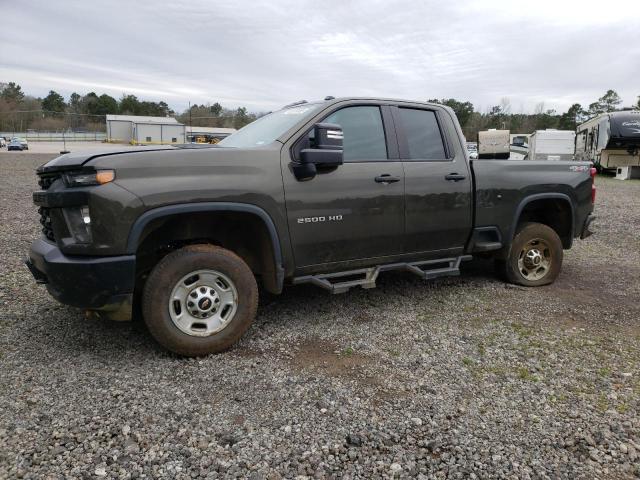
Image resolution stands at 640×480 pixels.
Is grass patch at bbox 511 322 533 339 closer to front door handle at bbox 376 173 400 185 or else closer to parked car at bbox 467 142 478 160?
front door handle at bbox 376 173 400 185

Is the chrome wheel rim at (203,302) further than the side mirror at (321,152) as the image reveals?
No

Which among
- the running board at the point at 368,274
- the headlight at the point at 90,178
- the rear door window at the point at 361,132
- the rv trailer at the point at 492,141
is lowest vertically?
the running board at the point at 368,274

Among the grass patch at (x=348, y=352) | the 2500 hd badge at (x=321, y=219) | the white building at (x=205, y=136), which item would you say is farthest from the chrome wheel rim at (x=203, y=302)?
the white building at (x=205, y=136)

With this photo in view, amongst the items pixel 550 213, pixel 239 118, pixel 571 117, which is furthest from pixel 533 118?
pixel 550 213

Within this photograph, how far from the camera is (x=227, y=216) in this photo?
12.0 ft

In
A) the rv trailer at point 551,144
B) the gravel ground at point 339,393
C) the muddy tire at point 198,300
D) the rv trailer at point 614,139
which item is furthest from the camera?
the rv trailer at point 551,144

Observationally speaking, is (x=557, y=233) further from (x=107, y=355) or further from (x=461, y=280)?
(x=107, y=355)

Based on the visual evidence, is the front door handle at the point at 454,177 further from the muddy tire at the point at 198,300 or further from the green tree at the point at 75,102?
the green tree at the point at 75,102

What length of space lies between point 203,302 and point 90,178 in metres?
1.12

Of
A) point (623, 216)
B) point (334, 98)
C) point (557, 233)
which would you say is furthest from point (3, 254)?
point (623, 216)

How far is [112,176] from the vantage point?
3150mm

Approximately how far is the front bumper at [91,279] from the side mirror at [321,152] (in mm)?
1398

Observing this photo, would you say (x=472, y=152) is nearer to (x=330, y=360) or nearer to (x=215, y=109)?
(x=330, y=360)

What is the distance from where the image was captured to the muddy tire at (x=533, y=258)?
5.31 m
